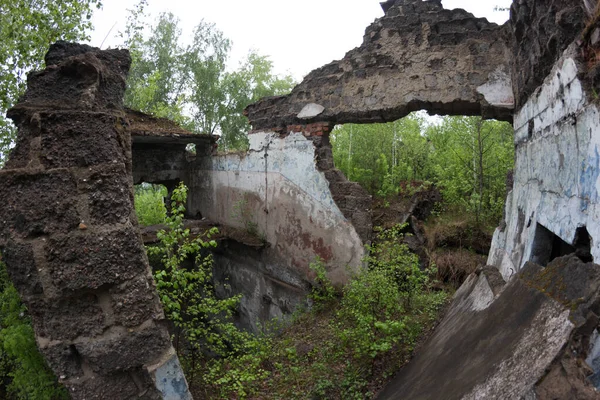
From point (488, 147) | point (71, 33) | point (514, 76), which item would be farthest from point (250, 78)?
point (514, 76)

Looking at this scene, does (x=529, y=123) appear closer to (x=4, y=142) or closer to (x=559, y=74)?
(x=559, y=74)

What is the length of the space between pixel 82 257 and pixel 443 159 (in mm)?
7163

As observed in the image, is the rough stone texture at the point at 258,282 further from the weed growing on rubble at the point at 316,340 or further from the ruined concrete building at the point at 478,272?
the ruined concrete building at the point at 478,272

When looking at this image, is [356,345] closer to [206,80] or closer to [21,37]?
[21,37]

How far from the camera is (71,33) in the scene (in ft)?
24.6

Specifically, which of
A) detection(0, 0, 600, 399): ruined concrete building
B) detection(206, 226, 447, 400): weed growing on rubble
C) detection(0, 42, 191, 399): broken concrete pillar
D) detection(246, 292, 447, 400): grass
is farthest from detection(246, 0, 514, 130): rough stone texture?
detection(0, 42, 191, 399): broken concrete pillar

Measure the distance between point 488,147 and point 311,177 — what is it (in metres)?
3.07

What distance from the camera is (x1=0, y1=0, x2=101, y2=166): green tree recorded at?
6590mm

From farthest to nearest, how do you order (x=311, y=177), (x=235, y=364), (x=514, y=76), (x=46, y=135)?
(x=311, y=177), (x=514, y=76), (x=235, y=364), (x=46, y=135)

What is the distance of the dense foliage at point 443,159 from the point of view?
7.00m

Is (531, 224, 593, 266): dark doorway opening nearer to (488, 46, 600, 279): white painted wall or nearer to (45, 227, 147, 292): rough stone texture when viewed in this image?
(488, 46, 600, 279): white painted wall

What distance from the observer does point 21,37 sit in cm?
667

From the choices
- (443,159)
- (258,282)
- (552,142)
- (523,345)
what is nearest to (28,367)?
(523,345)

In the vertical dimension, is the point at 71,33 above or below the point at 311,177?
above
